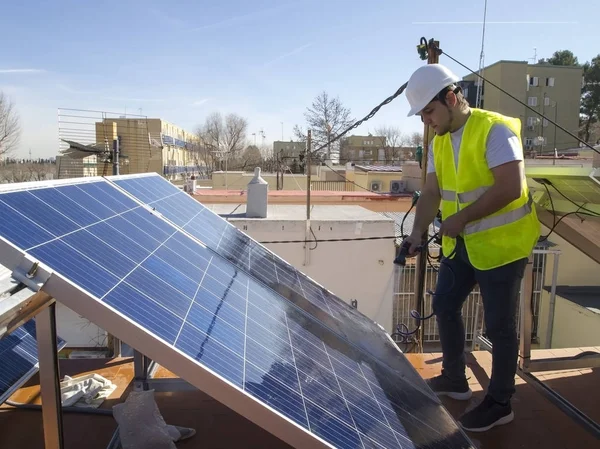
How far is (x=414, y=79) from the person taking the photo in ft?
9.68

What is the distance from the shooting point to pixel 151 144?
21.0 meters

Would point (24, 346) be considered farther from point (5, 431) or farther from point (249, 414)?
point (249, 414)

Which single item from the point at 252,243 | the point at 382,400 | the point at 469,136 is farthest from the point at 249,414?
the point at 252,243

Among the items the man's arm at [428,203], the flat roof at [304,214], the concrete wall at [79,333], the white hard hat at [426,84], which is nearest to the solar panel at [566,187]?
the man's arm at [428,203]

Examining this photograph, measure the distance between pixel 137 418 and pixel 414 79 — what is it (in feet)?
8.21

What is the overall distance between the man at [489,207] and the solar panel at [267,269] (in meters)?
0.54

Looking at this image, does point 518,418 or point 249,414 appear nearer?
point 249,414

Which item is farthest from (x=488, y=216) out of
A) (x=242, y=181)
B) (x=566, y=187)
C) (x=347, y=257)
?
(x=242, y=181)

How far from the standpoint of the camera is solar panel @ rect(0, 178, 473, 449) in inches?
60.3

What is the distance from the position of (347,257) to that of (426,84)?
32.7 ft

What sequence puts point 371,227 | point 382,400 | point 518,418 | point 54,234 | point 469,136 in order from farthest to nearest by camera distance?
point 371,227
point 518,418
point 469,136
point 382,400
point 54,234

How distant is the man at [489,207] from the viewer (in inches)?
108

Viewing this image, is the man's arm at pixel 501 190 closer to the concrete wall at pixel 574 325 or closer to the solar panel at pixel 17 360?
the solar panel at pixel 17 360

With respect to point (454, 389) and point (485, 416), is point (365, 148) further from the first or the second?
point (485, 416)
